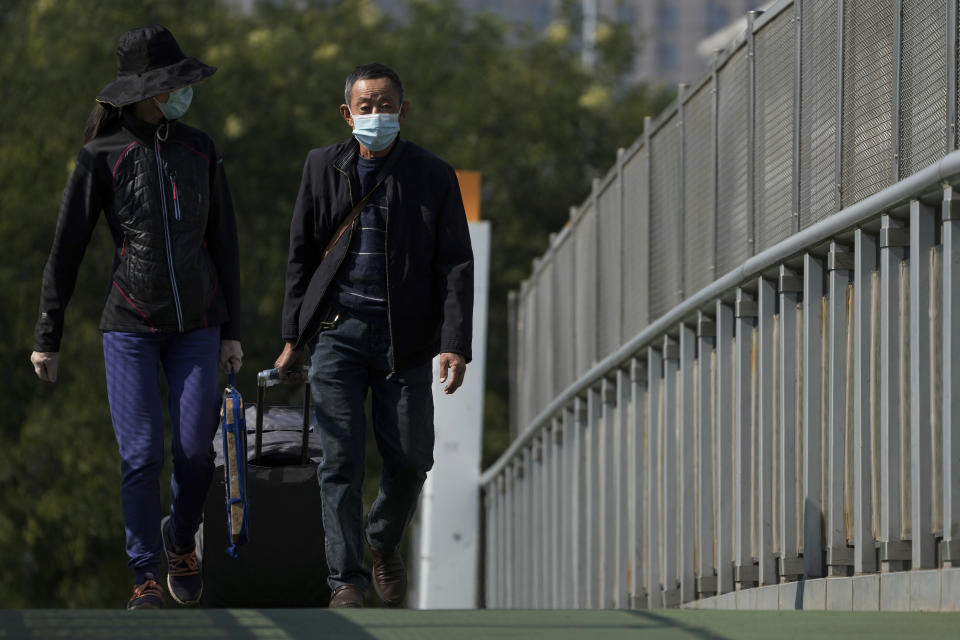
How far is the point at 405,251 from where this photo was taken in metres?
7.36

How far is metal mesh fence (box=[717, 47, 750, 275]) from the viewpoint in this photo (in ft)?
32.4

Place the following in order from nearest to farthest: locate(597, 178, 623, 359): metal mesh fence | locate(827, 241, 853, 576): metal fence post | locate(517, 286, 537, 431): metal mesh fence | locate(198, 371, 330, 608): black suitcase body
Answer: locate(827, 241, 853, 576): metal fence post → locate(198, 371, 330, 608): black suitcase body → locate(597, 178, 623, 359): metal mesh fence → locate(517, 286, 537, 431): metal mesh fence

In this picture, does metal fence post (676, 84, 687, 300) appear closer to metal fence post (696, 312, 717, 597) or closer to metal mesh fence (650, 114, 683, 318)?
metal mesh fence (650, 114, 683, 318)

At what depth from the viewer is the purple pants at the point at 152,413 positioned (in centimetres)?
737

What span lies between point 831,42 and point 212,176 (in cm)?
244

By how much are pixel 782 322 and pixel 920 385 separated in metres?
1.86

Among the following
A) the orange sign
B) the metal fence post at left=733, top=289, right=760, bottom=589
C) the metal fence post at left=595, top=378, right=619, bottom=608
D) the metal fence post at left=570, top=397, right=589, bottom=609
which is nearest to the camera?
the metal fence post at left=733, top=289, right=760, bottom=589

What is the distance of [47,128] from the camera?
29.8 m

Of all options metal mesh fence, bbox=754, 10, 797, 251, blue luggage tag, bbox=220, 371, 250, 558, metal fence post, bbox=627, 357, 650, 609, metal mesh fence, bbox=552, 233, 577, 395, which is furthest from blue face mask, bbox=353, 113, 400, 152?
metal mesh fence, bbox=552, 233, 577, 395

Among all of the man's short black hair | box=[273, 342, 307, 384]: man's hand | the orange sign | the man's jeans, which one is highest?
the orange sign

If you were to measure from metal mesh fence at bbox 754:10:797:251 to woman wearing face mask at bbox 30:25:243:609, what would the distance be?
256 centimetres

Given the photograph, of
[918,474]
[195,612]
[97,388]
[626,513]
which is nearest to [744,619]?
[918,474]

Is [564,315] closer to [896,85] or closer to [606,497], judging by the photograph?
[606,497]

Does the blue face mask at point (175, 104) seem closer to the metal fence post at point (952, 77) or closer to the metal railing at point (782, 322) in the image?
the metal railing at point (782, 322)
